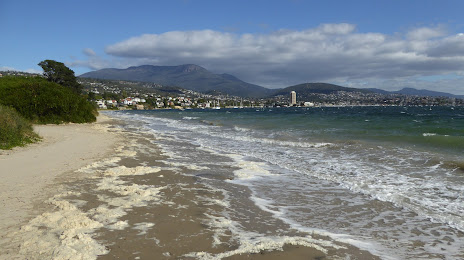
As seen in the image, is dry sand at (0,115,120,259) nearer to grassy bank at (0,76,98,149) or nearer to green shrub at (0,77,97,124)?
grassy bank at (0,76,98,149)

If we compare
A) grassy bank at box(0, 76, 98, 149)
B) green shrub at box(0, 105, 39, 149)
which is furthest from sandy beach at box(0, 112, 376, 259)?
grassy bank at box(0, 76, 98, 149)

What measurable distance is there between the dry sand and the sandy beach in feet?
0.07

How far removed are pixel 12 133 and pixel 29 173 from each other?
6.32m

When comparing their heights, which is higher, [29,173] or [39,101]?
[39,101]

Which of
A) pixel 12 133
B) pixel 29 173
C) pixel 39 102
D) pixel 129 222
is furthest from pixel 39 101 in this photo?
pixel 129 222

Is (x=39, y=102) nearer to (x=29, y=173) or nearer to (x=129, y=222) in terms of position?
(x=29, y=173)

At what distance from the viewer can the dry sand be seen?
16.4 ft

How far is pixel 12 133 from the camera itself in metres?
13.1

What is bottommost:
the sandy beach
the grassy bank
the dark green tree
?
the sandy beach

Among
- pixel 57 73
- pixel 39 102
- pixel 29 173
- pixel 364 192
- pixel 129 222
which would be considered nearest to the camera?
pixel 129 222

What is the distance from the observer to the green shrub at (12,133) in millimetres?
12414

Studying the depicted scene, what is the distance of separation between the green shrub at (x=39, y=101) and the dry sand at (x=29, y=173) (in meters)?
16.1

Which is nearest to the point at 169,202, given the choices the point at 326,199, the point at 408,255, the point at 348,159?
the point at 326,199

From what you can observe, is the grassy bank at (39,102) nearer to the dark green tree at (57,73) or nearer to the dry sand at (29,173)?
the dry sand at (29,173)
